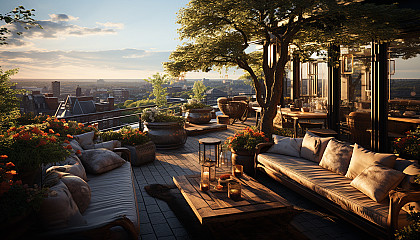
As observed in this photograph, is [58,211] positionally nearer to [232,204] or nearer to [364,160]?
[232,204]

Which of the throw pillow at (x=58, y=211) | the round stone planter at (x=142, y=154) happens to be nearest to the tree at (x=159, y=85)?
the round stone planter at (x=142, y=154)

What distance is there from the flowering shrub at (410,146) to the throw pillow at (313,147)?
44.2 inches

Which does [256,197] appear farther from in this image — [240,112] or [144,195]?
[240,112]

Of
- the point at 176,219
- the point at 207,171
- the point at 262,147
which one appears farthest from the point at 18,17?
the point at 262,147

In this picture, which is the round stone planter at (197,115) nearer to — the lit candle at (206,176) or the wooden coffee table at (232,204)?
the wooden coffee table at (232,204)

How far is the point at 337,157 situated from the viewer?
4020 millimetres

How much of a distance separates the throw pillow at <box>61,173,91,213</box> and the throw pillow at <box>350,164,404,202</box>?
2837 millimetres

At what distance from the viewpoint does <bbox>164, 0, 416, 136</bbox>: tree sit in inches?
201

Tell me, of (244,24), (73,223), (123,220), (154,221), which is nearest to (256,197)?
(154,221)

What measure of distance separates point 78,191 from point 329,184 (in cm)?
281

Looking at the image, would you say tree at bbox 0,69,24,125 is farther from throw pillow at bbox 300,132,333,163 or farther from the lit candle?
throw pillow at bbox 300,132,333,163

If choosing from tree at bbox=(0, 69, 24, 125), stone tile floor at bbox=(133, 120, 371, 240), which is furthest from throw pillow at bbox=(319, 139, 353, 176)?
tree at bbox=(0, 69, 24, 125)

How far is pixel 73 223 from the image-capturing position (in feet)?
6.72

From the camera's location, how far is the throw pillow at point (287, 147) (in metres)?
4.97
